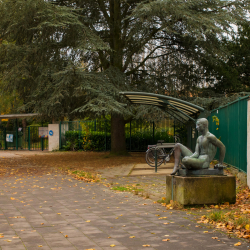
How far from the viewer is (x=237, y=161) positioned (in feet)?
32.0

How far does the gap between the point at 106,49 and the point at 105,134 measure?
892cm

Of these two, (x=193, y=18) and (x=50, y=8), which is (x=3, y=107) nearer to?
(x=50, y=8)

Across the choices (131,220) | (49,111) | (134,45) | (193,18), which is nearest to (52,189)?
(131,220)

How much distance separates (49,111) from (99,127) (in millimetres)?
8700

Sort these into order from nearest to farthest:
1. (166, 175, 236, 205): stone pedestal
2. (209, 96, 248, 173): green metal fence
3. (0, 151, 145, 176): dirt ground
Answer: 1. (166, 175, 236, 205): stone pedestal
2. (209, 96, 248, 173): green metal fence
3. (0, 151, 145, 176): dirt ground

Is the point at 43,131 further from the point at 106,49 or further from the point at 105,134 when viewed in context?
the point at 106,49

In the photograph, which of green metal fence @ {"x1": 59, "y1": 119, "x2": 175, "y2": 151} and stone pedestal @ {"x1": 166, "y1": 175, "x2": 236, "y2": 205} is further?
green metal fence @ {"x1": 59, "y1": 119, "x2": 175, "y2": 151}

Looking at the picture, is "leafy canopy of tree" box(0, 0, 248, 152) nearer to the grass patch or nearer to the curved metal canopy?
the curved metal canopy

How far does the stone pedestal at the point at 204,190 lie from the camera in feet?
20.1

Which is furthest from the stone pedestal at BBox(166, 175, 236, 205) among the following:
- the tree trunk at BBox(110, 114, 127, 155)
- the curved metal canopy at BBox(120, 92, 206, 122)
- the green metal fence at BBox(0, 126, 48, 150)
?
the green metal fence at BBox(0, 126, 48, 150)

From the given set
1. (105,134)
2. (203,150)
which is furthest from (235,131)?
(105,134)

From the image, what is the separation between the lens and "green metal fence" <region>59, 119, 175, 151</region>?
71.5 ft

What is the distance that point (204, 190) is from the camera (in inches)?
244

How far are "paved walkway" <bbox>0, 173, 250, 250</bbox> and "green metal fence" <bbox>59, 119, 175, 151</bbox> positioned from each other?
13752 millimetres
